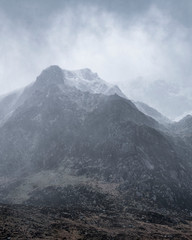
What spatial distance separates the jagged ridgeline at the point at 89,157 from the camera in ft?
313

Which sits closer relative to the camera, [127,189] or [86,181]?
[127,189]

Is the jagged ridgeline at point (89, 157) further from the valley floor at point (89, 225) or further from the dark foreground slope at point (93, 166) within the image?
the valley floor at point (89, 225)

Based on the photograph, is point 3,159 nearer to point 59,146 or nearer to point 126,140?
point 59,146

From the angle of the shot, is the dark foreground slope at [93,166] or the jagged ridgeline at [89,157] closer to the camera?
the dark foreground slope at [93,166]

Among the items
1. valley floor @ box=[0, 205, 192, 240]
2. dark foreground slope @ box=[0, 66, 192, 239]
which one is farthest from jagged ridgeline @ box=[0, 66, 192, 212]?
valley floor @ box=[0, 205, 192, 240]

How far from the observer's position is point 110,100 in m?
167

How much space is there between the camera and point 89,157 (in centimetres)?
12656

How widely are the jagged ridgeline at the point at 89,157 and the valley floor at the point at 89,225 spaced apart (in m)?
14.1

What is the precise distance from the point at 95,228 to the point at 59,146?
88824 millimetres

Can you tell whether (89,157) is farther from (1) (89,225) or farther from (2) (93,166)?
(1) (89,225)

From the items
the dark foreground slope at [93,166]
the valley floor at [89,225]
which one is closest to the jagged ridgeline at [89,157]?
the dark foreground slope at [93,166]

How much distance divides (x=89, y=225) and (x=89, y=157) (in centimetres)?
6792

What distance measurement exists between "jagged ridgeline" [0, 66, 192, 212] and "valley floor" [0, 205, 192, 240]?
14119mm

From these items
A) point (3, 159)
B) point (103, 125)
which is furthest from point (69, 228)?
point (3, 159)
